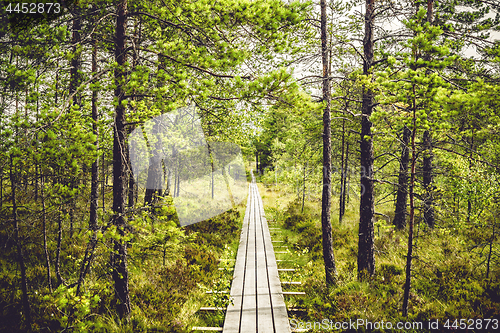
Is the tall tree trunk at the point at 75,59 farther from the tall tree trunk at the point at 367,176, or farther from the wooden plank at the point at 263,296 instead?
the tall tree trunk at the point at 367,176

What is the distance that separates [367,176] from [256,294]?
478 cm

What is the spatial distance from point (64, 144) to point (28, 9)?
2.13m

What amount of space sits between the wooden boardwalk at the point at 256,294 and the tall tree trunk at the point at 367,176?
2.81m

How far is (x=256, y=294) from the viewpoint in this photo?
21.7 feet

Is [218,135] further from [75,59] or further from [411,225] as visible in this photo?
[411,225]

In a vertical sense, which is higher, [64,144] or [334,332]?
[64,144]

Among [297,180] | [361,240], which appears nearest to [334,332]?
[361,240]

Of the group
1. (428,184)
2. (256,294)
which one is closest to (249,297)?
(256,294)

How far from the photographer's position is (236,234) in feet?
39.4

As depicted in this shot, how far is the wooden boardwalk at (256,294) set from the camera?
17.7 feet

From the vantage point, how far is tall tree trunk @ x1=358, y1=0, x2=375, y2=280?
6734 mm

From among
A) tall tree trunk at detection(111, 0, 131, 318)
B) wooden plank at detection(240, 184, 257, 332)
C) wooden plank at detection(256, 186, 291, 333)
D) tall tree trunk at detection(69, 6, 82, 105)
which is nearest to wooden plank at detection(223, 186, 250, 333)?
wooden plank at detection(240, 184, 257, 332)

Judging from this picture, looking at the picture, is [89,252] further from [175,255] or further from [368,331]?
[368,331]

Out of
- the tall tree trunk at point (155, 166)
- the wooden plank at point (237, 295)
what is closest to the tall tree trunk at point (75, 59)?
the tall tree trunk at point (155, 166)
